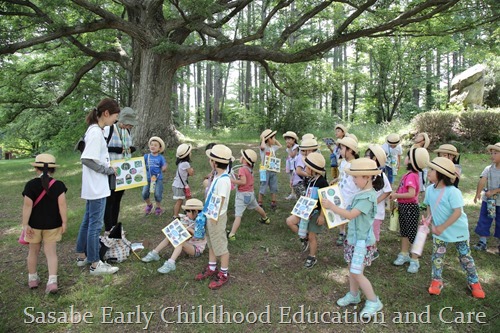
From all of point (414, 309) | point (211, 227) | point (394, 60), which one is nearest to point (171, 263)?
point (211, 227)

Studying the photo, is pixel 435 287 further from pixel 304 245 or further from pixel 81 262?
pixel 81 262

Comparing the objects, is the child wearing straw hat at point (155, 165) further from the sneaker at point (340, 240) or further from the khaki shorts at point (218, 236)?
the sneaker at point (340, 240)

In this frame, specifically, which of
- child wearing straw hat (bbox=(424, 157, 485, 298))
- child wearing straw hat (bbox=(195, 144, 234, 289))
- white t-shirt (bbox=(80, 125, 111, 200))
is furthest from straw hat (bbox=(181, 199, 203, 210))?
child wearing straw hat (bbox=(424, 157, 485, 298))

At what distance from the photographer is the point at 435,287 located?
160 inches

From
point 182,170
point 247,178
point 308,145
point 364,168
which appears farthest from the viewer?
point 182,170

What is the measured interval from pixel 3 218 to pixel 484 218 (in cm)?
943

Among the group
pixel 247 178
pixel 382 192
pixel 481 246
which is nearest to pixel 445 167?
pixel 382 192

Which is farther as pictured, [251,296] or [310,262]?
[310,262]

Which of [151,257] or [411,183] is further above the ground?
[411,183]

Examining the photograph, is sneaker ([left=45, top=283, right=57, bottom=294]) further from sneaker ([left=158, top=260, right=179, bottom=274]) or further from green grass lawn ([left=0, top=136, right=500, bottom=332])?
sneaker ([left=158, top=260, right=179, bottom=274])

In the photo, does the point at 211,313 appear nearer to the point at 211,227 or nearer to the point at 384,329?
the point at 211,227

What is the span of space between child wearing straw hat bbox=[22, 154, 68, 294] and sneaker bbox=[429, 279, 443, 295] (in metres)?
4.58

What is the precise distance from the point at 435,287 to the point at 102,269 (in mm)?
4287

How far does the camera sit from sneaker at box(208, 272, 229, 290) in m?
4.14
